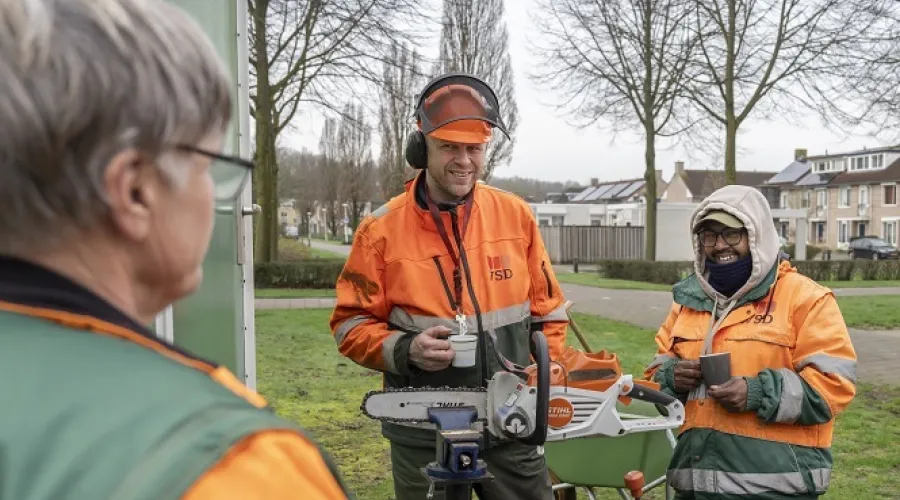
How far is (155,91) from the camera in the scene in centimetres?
80

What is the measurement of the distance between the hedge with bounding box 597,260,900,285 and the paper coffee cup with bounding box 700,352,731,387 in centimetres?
2129

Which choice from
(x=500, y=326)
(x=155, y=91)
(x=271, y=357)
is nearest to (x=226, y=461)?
(x=155, y=91)

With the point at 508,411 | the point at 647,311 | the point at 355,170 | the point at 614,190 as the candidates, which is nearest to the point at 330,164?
the point at 355,170

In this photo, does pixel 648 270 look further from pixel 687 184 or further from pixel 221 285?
pixel 687 184

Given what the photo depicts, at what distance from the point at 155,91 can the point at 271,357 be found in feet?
30.1

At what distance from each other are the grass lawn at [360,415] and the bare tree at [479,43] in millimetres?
16069

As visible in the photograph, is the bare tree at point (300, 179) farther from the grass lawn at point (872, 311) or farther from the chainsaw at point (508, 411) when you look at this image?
the chainsaw at point (508, 411)

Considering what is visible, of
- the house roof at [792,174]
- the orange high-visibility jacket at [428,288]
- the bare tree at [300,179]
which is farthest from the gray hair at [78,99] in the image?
the house roof at [792,174]

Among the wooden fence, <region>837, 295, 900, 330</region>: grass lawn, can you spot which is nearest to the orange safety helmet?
<region>837, 295, 900, 330</region>: grass lawn

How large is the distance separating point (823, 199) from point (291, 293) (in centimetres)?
5707

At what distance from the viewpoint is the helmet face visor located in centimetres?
289

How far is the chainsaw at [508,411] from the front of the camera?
220 cm

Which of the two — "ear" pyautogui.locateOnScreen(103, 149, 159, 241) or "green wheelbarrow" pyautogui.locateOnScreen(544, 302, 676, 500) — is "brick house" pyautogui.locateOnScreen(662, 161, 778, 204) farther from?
"ear" pyautogui.locateOnScreen(103, 149, 159, 241)

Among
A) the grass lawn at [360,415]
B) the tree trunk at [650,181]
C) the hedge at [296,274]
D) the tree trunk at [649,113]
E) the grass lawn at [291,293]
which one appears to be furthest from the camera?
the tree trunk at [650,181]
